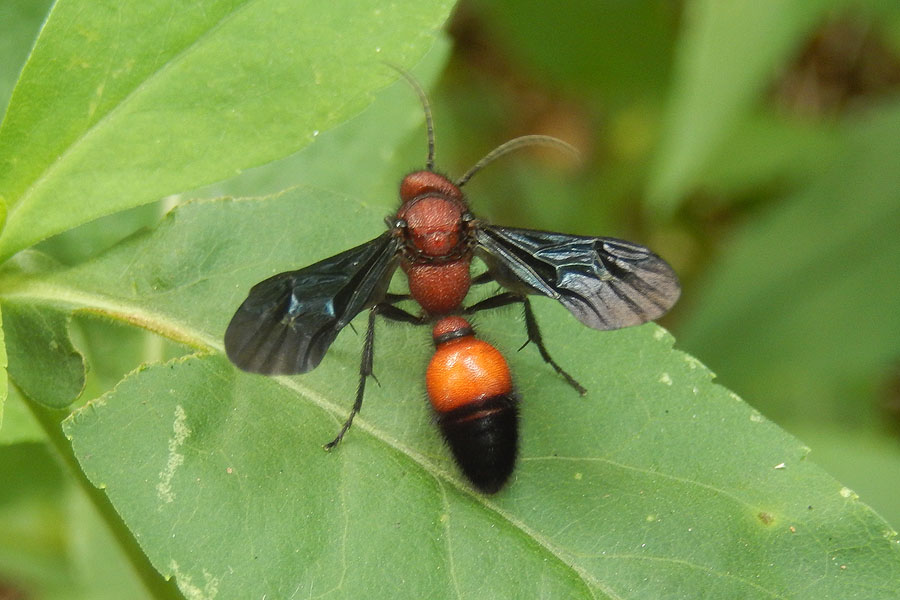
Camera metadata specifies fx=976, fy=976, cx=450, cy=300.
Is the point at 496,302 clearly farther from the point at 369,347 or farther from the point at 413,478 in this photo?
the point at 413,478

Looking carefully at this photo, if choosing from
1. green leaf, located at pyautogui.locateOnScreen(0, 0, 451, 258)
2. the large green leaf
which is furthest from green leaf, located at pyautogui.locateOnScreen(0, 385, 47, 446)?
green leaf, located at pyautogui.locateOnScreen(0, 0, 451, 258)

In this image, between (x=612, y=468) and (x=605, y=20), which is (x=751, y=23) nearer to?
(x=605, y=20)

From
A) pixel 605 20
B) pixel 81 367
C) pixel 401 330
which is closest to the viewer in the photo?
pixel 81 367

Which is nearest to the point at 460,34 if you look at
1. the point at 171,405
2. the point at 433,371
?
the point at 433,371

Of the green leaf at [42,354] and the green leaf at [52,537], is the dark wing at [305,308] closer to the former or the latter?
the green leaf at [42,354]

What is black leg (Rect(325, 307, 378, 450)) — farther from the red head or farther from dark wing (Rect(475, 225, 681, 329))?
dark wing (Rect(475, 225, 681, 329))

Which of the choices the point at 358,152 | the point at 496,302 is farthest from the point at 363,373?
the point at 358,152
